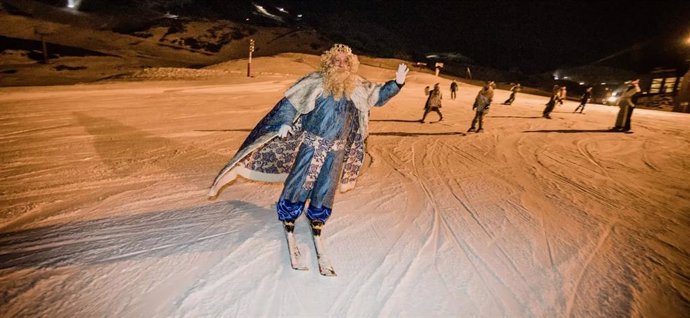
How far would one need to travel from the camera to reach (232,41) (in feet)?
137

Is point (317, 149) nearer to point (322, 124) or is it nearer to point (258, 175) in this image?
point (322, 124)

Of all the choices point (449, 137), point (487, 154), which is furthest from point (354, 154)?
point (449, 137)

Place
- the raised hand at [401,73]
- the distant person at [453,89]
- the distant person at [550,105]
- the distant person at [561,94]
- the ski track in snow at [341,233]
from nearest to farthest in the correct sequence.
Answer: the ski track in snow at [341,233]
the raised hand at [401,73]
the distant person at [550,105]
the distant person at [561,94]
the distant person at [453,89]

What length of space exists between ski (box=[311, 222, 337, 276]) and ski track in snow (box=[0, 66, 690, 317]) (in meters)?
0.08

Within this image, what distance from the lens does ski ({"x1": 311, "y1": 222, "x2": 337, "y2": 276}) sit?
3.18 meters

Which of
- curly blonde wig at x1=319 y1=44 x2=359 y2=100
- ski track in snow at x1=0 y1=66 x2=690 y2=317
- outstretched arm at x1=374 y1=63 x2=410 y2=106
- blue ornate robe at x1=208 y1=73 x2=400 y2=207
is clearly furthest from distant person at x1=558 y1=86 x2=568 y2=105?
curly blonde wig at x1=319 y1=44 x2=359 y2=100

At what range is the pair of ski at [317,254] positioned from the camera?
10.5ft

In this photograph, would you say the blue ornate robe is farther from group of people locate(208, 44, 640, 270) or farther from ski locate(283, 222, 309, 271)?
ski locate(283, 222, 309, 271)

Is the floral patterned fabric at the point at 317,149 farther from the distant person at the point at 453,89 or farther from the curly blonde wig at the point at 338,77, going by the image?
the distant person at the point at 453,89

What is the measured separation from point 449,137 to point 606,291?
22.8 feet

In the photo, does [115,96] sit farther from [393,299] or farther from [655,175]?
[655,175]

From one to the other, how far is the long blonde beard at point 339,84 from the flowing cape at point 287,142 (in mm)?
72

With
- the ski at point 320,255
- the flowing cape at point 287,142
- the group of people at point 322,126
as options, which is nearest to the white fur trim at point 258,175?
the flowing cape at point 287,142

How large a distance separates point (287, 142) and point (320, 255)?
4.39 feet
